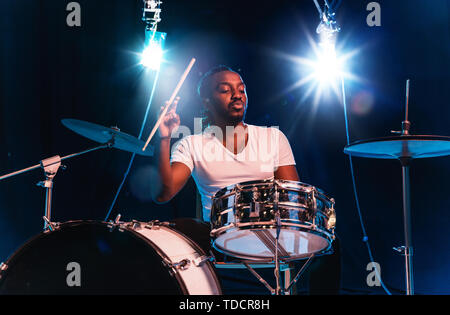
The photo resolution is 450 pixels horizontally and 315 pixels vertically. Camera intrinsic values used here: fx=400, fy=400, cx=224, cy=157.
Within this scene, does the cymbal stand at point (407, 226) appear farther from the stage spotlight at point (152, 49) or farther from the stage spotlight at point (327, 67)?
the stage spotlight at point (152, 49)

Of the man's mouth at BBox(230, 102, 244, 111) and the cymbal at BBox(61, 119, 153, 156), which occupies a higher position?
the man's mouth at BBox(230, 102, 244, 111)

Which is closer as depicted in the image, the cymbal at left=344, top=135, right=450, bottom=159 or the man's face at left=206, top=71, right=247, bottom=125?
the cymbal at left=344, top=135, right=450, bottom=159

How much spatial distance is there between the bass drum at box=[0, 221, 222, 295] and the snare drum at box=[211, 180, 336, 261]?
0.19 meters

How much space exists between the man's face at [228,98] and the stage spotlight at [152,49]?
56 centimetres

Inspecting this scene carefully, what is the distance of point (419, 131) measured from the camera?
2.86 metres

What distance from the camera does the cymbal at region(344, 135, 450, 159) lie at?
2029 millimetres

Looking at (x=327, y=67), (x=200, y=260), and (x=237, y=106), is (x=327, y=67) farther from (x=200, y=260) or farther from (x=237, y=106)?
(x=200, y=260)

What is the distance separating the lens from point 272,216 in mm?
1532

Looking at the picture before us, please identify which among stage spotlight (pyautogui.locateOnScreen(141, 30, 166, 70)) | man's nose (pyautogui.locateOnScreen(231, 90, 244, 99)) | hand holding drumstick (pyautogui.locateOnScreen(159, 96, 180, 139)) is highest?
stage spotlight (pyautogui.locateOnScreen(141, 30, 166, 70))

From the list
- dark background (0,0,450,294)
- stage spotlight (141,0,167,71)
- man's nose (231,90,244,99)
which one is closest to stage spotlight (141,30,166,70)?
stage spotlight (141,0,167,71)

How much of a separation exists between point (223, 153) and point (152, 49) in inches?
41.0

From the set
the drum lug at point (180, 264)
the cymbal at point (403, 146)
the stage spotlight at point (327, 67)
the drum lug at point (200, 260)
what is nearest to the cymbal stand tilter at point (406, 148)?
the cymbal at point (403, 146)

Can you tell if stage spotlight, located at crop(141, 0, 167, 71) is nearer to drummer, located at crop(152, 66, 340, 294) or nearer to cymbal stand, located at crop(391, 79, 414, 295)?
drummer, located at crop(152, 66, 340, 294)
